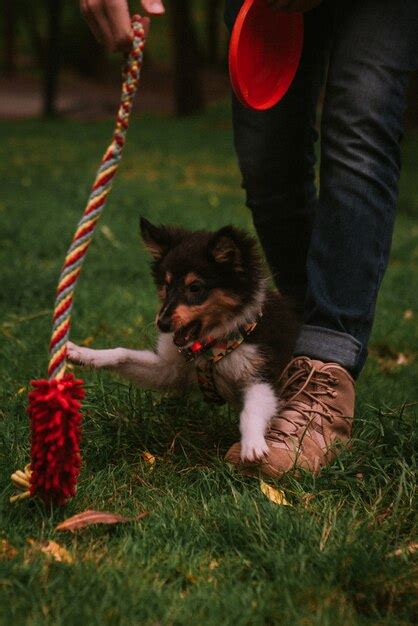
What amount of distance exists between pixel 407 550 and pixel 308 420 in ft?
2.26

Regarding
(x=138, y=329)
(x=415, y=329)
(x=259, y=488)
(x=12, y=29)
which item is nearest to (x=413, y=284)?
(x=415, y=329)

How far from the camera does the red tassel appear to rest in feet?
7.11

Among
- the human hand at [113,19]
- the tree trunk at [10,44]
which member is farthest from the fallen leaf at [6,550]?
the tree trunk at [10,44]

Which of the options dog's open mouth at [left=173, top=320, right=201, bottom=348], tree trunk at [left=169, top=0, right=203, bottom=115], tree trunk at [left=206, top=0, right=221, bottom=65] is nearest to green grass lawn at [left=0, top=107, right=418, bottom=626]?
dog's open mouth at [left=173, top=320, right=201, bottom=348]

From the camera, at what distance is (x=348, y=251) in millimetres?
2904

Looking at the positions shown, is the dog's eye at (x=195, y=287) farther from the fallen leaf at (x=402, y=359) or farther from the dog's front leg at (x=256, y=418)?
the fallen leaf at (x=402, y=359)

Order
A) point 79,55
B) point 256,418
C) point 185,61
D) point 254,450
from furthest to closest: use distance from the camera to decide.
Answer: point 79,55
point 185,61
point 256,418
point 254,450

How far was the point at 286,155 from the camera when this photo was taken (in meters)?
3.41

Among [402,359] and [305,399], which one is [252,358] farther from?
[402,359]

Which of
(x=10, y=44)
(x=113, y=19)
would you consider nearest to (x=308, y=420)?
(x=113, y=19)

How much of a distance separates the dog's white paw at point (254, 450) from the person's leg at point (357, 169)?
15.8 inches

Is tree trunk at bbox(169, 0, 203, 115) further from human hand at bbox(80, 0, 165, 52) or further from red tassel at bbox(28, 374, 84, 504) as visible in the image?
red tassel at bbox(28, 374, 84, 504)

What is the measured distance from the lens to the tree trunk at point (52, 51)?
20.1 metres

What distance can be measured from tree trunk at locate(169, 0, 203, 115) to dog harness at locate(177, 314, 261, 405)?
19.2 meters
